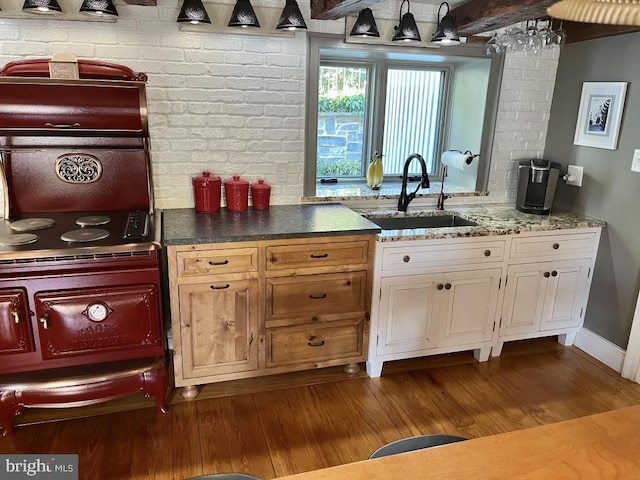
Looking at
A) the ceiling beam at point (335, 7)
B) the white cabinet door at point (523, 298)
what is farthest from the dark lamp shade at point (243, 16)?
the white cabinet door at point (523, 298)

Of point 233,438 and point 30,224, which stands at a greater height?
point 30,224

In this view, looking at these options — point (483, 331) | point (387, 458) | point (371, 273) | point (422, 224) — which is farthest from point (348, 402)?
point (387, 458)

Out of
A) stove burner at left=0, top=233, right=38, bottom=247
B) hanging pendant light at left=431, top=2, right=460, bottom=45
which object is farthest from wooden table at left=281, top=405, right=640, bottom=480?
hanging pendant light at left=431, top=2, right=460, bottom=45

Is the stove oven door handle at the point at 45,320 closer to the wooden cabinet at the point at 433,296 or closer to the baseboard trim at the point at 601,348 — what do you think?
the wooden cabinet at the point at 433,296

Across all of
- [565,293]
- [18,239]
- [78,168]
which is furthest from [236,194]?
[565,293]

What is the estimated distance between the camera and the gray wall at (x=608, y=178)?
274cm

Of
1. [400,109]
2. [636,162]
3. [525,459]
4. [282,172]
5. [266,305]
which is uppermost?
[400,109]

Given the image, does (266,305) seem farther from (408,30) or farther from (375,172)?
(408,30)

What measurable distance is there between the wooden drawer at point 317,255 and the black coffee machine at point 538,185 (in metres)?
1.25

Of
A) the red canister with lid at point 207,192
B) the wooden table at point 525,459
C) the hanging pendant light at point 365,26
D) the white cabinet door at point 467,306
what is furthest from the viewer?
the white cabinet door at point 467,306

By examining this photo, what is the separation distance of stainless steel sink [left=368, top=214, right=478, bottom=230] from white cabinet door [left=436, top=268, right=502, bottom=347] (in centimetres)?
35

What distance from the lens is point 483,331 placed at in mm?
→ 2855

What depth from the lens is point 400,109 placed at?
3.39m

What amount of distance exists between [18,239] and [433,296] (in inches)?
78.1
